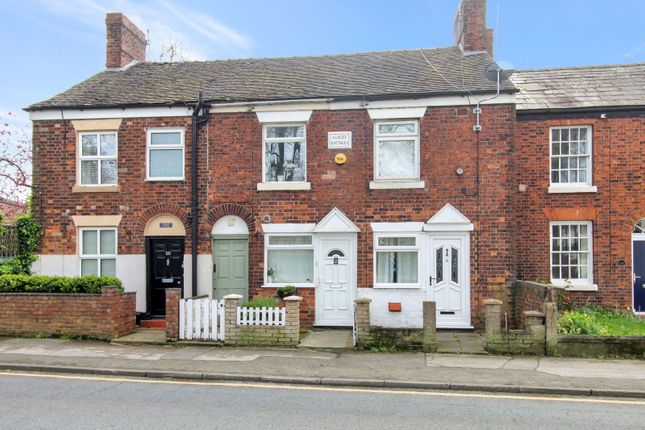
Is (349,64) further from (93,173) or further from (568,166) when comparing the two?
(93,173)

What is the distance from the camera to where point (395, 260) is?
513 inches

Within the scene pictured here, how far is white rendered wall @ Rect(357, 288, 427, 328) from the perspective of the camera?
12.7 meters

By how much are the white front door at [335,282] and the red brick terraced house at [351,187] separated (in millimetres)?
36

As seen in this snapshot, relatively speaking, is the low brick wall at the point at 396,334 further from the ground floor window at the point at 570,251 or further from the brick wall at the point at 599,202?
the ground floor window at the point at 570,251

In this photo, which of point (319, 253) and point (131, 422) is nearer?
point (131, 422)

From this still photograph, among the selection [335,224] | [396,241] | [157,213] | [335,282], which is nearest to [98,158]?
[157,213]

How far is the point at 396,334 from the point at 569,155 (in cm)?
771

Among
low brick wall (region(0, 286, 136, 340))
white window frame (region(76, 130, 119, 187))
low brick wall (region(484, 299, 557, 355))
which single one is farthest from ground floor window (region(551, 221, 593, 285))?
white window frame (region(76, 130, 119, 187))

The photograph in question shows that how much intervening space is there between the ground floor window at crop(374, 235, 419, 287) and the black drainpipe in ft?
15.3

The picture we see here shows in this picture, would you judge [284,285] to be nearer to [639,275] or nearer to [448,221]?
[448,221]

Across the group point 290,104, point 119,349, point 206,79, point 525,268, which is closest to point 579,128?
point 525,268

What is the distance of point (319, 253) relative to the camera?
13055 mm

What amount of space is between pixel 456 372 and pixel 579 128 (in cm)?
897

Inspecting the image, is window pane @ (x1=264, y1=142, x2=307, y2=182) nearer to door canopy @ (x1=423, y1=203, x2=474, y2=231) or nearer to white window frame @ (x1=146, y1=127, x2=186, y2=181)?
white window frame @ (x1=146, y1=127, x2=186, y2=181)
